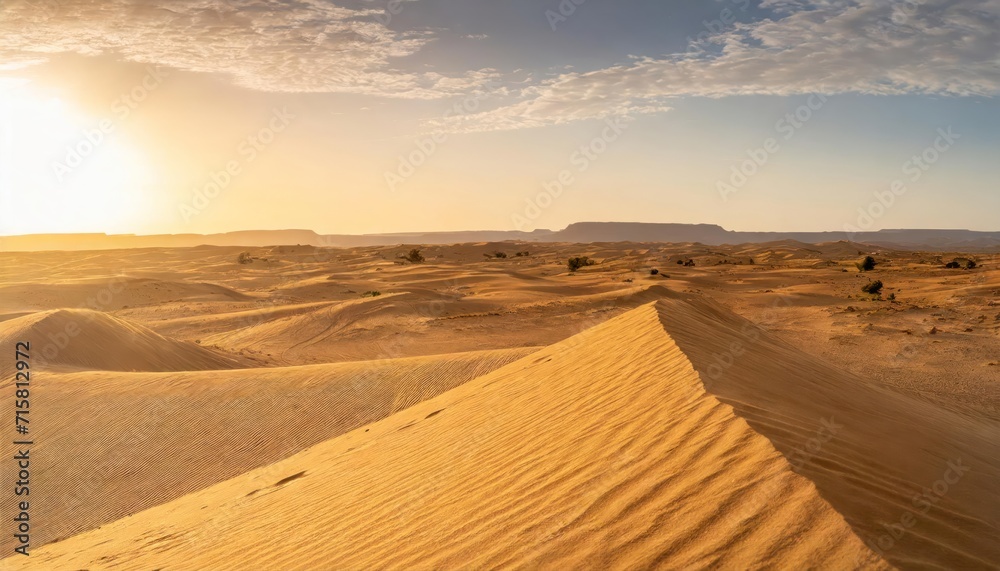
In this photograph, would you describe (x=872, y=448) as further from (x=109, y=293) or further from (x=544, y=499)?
(x=109, y=293)

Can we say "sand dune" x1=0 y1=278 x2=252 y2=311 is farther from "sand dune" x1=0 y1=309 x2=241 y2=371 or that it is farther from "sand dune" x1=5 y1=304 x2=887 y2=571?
"sand dune" x1=5 y1=304 x2=887 y2=571

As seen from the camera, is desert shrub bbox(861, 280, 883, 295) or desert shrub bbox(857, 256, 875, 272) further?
desert shrub bbox(857, 256, 875, 272)

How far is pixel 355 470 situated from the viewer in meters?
5.79

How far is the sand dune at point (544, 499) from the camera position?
2.78m

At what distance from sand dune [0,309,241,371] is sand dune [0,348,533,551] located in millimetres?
2133

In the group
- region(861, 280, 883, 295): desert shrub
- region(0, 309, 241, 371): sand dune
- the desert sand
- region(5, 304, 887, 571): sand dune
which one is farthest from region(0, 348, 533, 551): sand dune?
region(861, 280, 883, 295): desert shrub

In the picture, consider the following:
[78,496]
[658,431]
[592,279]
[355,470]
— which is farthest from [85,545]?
[592,279]

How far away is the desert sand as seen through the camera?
2.92 m

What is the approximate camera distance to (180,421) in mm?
9508

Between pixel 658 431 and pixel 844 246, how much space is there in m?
68.6

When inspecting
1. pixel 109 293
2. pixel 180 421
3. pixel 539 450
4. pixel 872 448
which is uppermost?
pixel 109 293

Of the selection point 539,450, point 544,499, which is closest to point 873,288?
point 539,450

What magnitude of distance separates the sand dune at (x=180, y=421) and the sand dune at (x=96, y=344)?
213 cm

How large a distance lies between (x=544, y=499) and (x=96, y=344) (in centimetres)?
1302
